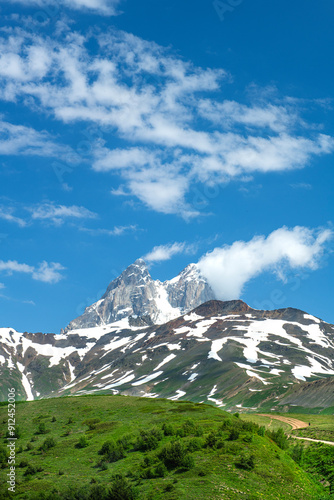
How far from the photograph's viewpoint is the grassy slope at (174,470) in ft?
117

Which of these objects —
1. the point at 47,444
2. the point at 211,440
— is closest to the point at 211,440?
the point at 211,440

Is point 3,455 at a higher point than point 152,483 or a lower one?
higher

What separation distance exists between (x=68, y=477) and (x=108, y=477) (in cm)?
439

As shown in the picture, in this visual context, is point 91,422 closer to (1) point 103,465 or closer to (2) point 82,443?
(2) point 82,443

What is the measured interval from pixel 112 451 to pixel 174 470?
9.48 m

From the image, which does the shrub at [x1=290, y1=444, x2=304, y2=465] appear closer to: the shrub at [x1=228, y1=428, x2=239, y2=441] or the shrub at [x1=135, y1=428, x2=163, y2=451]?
the shrub at [x1=228, y1=428, x2=239, y2=441]

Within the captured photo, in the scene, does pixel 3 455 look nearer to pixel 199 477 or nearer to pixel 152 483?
pixel 152 483

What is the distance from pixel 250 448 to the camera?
142ft

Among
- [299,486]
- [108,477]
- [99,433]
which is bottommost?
[299,486]

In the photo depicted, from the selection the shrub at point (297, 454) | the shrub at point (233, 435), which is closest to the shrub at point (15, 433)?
the shrub at point (233, 435)

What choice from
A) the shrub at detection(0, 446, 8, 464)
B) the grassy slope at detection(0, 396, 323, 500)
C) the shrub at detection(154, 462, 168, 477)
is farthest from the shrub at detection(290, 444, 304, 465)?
the shrub at detection(0, 446, 8, 464)

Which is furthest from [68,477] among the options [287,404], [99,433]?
[287,404]

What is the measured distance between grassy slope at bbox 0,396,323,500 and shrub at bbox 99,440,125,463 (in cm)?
80

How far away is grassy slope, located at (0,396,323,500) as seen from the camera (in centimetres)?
3562
